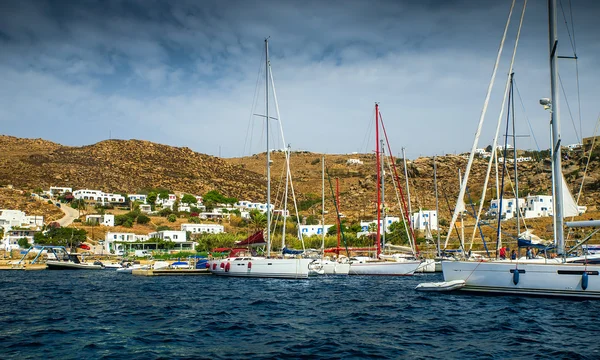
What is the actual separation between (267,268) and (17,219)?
72821mm

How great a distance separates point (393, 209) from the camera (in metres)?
107

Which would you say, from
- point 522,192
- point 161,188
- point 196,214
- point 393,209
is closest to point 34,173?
point 161,188

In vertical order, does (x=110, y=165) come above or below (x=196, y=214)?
above

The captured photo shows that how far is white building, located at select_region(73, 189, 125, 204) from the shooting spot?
118 meters

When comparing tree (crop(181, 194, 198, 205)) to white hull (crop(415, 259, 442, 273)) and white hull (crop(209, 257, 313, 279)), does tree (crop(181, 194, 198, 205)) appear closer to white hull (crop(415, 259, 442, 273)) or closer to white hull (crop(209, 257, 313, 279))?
white hull (crop(209, 257, 313, 279))

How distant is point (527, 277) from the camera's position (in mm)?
Result: 24531

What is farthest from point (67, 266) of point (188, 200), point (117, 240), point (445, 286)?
point (188, 200)

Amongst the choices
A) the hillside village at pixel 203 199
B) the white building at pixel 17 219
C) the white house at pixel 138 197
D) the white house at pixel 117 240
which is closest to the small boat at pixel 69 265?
the white house at pixel 117 240

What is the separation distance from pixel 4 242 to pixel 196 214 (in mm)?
38616

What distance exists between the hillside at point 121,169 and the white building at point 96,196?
464 inches

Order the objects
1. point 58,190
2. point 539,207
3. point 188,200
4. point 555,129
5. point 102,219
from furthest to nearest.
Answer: point 188,200
point 58,190
point 102,219
point 539,207
point 555,129

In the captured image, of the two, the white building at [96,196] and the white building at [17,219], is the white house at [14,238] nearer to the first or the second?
the white building at [17,219]

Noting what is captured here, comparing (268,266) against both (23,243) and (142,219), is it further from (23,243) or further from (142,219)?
(142,219)

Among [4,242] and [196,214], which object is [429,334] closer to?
[4,242]
